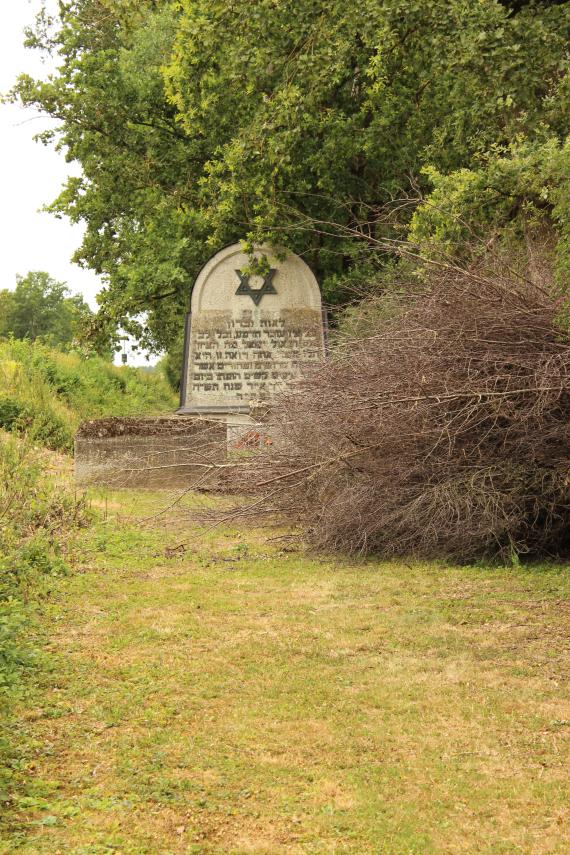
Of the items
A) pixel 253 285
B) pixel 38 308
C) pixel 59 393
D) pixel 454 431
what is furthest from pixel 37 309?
pixel 454 431

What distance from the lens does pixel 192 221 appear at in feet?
67.5

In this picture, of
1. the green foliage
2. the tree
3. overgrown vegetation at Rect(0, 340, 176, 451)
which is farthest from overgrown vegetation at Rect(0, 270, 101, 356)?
the green foliage

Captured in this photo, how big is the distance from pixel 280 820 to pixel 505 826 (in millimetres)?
790

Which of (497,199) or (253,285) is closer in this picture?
(497,199)

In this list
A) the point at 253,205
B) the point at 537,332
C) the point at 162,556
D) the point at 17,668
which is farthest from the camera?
the point at 253,205

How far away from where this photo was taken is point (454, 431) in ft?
25.9

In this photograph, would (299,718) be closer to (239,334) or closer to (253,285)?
(239,334)

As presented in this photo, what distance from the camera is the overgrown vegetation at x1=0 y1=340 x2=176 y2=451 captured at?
17234mm

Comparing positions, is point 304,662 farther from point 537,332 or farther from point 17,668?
point 537,332

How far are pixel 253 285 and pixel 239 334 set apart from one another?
0.83 metres

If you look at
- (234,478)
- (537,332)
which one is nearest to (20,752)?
(537,332)

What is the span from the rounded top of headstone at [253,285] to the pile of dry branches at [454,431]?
7.50 metres

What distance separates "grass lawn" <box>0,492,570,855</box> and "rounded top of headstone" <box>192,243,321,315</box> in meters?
8.99

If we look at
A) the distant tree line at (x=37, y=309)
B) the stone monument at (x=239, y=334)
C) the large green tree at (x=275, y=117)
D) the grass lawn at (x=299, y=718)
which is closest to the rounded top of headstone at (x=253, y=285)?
the stone monument at (x=239, y=334)
